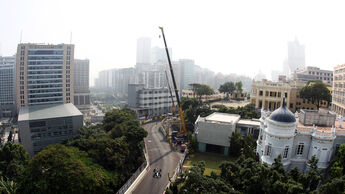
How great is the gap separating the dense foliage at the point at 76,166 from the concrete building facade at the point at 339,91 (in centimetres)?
4356

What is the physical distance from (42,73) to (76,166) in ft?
163

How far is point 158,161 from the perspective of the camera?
36250mm

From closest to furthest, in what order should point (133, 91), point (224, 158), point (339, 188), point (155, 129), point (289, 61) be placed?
point (339, 188) < point (224, 158) < point (155, 129) < point (133, 91) < point (289, 61)

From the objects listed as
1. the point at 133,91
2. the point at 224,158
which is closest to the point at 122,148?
the point at 224,158

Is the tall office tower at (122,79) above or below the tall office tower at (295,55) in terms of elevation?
below

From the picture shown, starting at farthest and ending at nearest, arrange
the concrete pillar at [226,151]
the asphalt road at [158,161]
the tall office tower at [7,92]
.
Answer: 1. the tall office tower at [7,92]
2. the concrete pillar at [226,151]
3. the asphalt road at [158,161]

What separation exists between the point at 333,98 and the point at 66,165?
59.5 metres

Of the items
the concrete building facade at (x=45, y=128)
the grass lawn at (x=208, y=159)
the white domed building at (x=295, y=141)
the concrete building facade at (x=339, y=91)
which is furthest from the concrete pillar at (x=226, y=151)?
the concrete building facade at (x=45, y=128)

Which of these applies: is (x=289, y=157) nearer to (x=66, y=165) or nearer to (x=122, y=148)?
(x=122, y=148)

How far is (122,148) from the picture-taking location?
110ft

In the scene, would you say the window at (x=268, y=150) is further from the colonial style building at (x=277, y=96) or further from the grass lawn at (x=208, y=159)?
the colonial style building at (x=277, y=96)

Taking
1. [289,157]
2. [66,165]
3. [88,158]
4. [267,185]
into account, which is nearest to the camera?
[267,185]

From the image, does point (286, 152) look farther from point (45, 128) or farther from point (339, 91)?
point (45, 128)

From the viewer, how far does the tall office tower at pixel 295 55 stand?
185m
